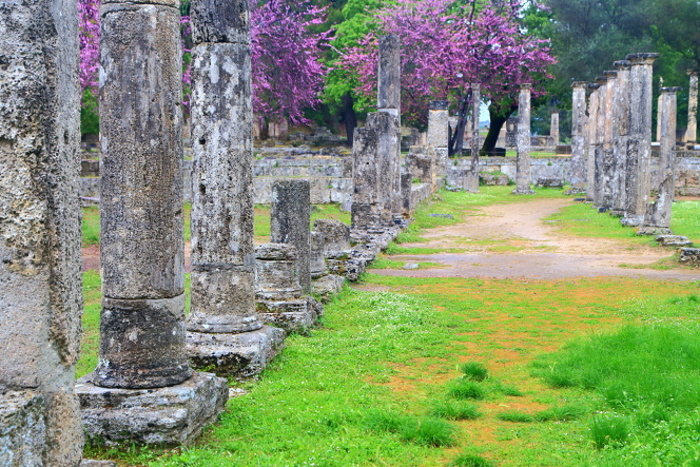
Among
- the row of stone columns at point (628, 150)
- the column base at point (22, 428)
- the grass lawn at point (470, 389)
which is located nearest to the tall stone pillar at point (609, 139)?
the row of stone columns at point (628, 150)

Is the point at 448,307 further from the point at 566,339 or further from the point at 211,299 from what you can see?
the point at 211,299

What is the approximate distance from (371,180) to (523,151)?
65.4ft

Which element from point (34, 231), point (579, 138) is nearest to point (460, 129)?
point (579, 138)

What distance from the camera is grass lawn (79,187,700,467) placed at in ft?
18.4

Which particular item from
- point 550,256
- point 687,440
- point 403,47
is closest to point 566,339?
point 687,440

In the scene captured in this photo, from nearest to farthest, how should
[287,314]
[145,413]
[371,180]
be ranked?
[145,413] < [287,314] < [371,180]

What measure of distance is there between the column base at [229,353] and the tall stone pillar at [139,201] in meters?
1.48

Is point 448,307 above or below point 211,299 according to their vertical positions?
below

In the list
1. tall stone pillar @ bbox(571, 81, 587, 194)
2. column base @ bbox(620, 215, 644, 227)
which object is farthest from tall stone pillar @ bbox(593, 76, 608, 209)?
tall stone pillar @ bbox(571, 81, 587, 194)

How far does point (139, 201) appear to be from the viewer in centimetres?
600

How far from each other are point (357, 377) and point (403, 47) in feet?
127

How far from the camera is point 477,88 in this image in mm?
41156

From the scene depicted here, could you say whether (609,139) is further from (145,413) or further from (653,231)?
(145,413)

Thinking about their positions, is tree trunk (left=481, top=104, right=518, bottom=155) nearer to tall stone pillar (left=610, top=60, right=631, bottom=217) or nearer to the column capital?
tall stone pillar (left=610, top=60, right=631, bottom=217)
